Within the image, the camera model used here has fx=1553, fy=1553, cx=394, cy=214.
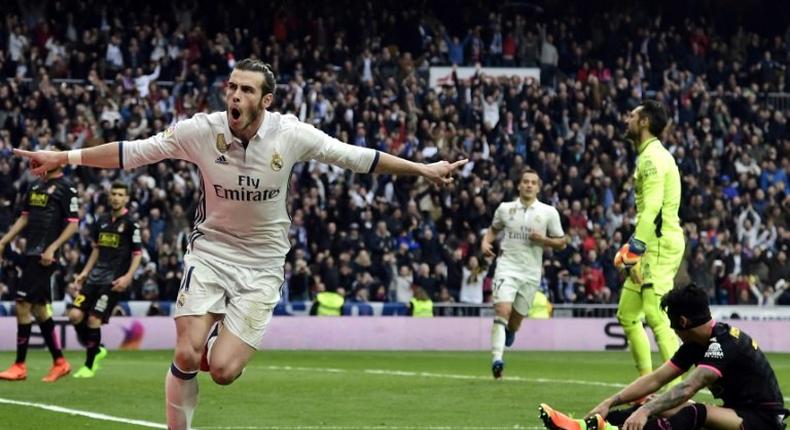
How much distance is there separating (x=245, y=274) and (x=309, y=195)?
69.1ft

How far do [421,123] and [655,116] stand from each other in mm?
19732

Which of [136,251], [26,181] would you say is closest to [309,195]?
[26,181]

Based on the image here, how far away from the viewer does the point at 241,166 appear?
9672mm

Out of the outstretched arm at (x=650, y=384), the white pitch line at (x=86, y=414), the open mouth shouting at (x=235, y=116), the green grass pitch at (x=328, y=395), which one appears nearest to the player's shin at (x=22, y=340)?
the green grass pitch at (x=328, y=395)

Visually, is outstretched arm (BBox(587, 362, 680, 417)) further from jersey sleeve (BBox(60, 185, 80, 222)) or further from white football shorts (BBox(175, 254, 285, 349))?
jersey sleeve (BBox(60, 185, 80, 222))

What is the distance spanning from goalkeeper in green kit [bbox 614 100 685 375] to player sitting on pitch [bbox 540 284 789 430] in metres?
4.04

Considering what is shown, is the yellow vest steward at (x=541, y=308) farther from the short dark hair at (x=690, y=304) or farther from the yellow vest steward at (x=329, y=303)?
the short dark hair at (x=690, y=304)

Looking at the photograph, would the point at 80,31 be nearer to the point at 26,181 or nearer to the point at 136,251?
the point at 26,181

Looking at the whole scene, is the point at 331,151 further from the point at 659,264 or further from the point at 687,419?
the point at 659,264

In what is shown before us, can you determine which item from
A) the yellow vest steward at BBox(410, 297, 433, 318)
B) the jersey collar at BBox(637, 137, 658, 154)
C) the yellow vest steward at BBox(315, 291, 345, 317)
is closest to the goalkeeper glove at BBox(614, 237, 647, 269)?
the jersey collar at BBox(637, 137, 658, 154)

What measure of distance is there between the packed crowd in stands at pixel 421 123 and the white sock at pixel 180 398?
18.1m

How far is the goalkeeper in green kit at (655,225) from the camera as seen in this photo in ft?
44.4

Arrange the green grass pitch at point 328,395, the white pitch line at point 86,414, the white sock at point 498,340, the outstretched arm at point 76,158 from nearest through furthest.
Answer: the outstretched arm at point 76,158 < the white pitch line at point 86,414 < the green grass pitch at point 328,395 < the white sock at point 498,340

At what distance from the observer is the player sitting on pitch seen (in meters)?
9.22
